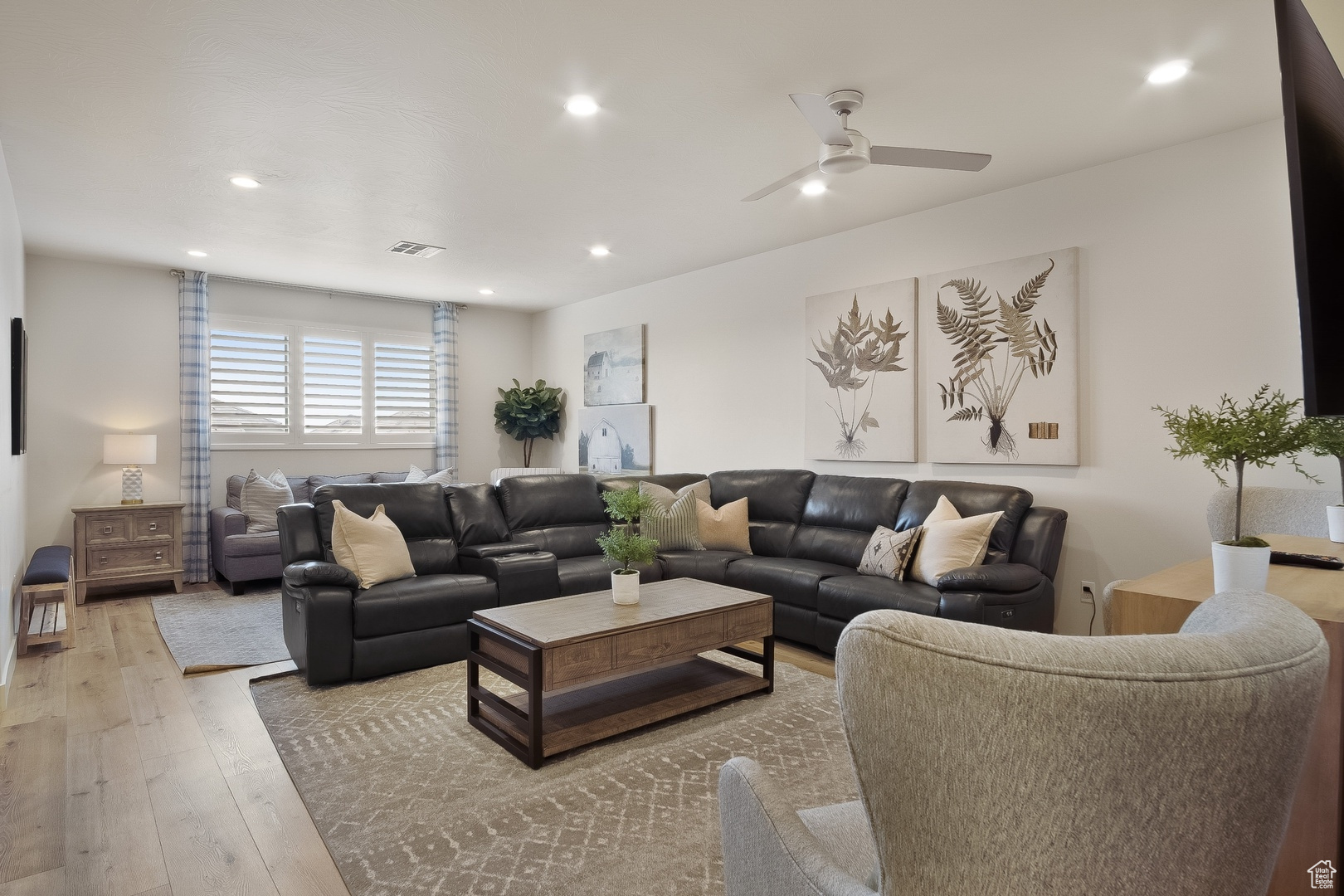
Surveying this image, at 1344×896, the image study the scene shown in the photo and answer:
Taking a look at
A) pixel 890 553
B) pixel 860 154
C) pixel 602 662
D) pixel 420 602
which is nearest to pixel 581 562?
pixel 420 602

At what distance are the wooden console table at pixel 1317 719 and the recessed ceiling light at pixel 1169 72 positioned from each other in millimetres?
2177

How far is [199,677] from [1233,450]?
449cm

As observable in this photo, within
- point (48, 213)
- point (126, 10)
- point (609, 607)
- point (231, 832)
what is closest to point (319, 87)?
point (126, 10)

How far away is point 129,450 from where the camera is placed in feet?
19.1

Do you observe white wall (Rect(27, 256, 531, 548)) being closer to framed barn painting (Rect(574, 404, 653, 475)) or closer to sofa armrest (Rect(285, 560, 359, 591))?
framed barn painting (Rect(574, 404, 653, 475))

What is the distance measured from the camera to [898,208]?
4590mm

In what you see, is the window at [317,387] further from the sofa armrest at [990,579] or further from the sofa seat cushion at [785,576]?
the sofa armrest at [990,579]

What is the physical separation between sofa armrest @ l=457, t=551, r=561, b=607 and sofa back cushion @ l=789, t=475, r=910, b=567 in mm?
1679

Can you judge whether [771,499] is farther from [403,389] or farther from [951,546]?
[403,389]

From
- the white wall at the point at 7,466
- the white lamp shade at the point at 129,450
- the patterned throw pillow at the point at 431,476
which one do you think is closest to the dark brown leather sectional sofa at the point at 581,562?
the white wall at the point at 7,466

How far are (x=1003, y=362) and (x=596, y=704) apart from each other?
3035 millimetres

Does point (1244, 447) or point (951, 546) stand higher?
point (1244, 447)

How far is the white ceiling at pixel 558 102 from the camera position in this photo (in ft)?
8.19

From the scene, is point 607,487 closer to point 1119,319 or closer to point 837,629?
point 837,629
